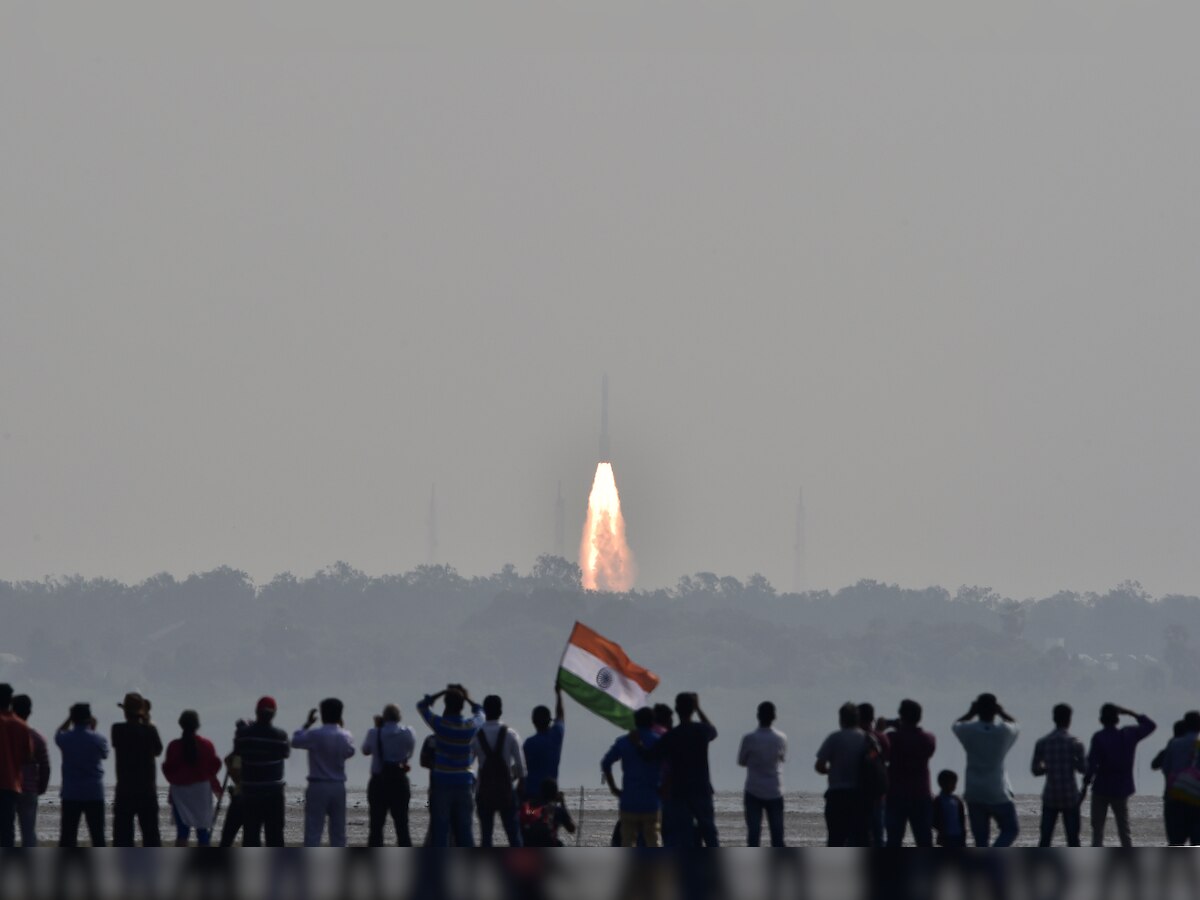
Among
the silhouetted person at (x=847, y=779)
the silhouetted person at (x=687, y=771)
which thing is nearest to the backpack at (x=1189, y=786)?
the silhouetted person at (x=847, y=779)

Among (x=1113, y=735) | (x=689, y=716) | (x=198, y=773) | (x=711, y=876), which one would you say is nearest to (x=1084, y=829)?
(x=1113, y=735)

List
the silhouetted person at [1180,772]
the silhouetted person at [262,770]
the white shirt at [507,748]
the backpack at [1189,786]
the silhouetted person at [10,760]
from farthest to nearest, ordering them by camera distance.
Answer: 1. the white shirt at [507,748]
2. the silhouetted person at [262,770]
3. the silhouetted person at [10,760]
4. the silhouetted person at [1180,772]
5. the backpack at [1189,786]

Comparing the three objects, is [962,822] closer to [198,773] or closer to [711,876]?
[198,773]

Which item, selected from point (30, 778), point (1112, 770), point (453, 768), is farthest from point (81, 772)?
point (1112, 770)

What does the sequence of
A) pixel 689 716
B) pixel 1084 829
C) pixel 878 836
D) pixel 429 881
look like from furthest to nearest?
1. pixel 1084 829
2. pixel 878 836
3. pixel 689 716
4. pixel 429 881

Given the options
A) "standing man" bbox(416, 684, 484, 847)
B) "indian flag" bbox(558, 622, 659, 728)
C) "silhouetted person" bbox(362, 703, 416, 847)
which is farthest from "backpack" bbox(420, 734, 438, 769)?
"indian flag" bbox(558, 622, 659, 728)

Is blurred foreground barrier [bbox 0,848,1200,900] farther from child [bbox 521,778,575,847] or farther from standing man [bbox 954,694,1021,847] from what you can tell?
child [bbox 521,778,575,847]

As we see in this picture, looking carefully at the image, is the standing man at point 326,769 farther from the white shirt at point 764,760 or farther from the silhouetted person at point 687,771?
the white shirt at point 764,760
